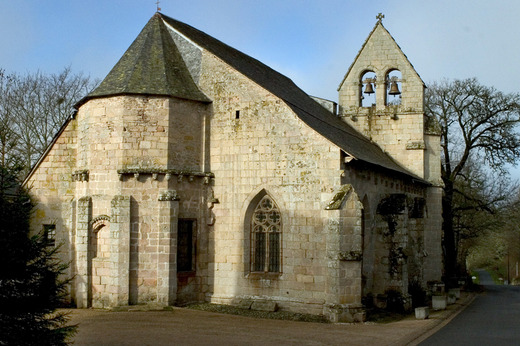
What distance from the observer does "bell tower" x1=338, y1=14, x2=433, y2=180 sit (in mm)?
30328

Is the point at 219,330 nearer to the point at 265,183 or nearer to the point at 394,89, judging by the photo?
the point at 265,183

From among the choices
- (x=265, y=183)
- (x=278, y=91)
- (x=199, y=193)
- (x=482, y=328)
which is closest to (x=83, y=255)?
(x=199, y=193)

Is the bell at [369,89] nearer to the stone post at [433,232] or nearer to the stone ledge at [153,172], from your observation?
the stone post at [433,232]

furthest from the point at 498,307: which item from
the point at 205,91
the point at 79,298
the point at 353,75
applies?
the point at 79,298

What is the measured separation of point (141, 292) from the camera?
63.7 ft

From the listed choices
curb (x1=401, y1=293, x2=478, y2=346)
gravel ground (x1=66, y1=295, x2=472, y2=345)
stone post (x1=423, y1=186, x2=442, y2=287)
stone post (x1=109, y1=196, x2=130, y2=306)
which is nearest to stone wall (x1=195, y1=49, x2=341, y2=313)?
gravel ground (x1=66, y1=295, x2=472, y2=345)

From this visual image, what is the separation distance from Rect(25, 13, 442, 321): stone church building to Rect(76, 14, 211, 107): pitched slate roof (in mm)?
55

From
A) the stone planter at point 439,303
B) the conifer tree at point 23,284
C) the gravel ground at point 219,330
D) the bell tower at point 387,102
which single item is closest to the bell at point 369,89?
the bell tower at point 387,102

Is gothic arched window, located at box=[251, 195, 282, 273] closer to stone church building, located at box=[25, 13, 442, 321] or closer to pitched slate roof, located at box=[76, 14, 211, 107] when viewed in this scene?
stone church building, located at box=[25, 13, 442, 321]

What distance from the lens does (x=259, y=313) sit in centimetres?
1942

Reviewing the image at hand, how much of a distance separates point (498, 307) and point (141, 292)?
Answer: 52.1 feet

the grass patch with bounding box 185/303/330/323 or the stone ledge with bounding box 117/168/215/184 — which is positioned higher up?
the stone ledge with bounding box 117/168/215/184

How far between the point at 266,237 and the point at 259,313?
8.63 ft

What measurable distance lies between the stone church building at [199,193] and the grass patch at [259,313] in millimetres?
314
